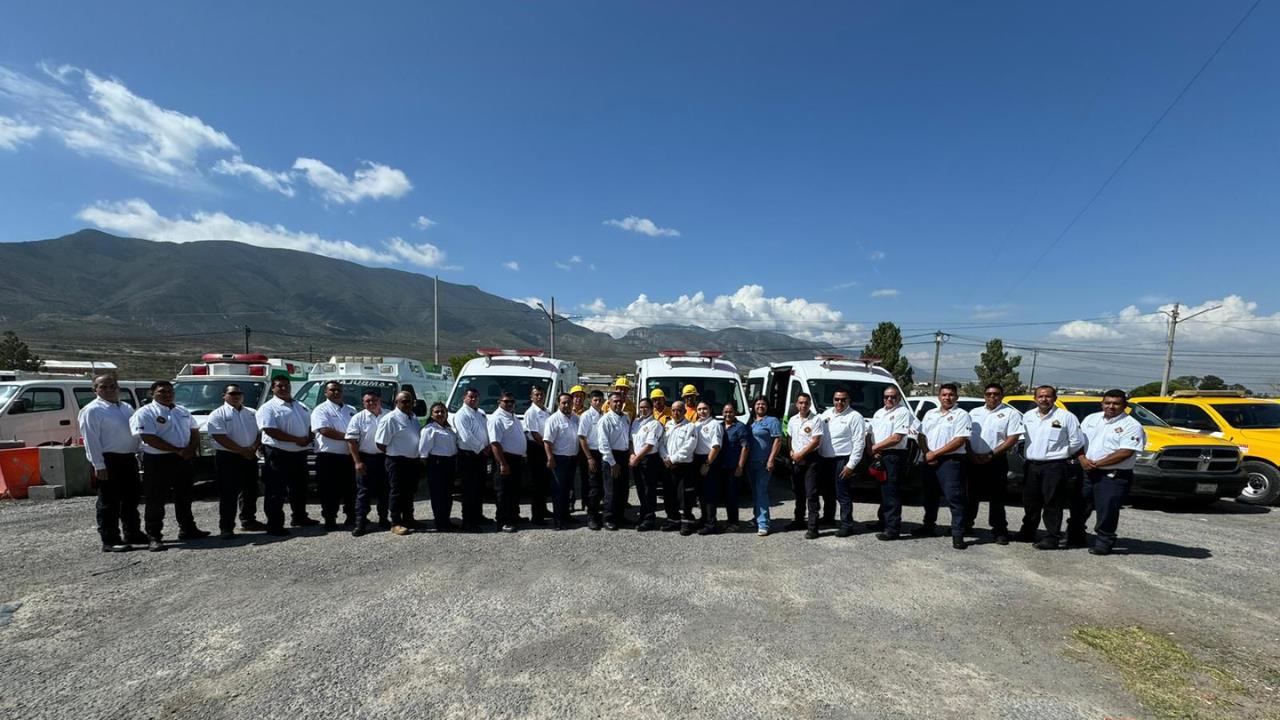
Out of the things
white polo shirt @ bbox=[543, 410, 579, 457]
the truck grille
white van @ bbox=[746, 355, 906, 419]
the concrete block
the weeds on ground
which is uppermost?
white van @ bbox=[746, 355, 906, 419]

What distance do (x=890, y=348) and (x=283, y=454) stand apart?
1509 inches

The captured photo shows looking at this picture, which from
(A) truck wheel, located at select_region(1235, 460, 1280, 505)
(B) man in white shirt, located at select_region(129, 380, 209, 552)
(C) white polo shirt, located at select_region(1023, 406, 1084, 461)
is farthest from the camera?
(A) truck wheel, located at select_region(1235, 460, 1280, 505)

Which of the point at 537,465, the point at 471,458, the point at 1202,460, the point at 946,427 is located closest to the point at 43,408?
the point at 471,458

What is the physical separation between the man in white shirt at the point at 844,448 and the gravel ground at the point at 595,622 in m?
0.39

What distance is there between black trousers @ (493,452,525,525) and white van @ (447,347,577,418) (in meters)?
1.99

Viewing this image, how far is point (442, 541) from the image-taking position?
6.47m

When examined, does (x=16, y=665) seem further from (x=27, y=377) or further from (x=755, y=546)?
(x=27, y=377)

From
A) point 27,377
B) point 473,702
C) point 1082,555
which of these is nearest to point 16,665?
point 473,702

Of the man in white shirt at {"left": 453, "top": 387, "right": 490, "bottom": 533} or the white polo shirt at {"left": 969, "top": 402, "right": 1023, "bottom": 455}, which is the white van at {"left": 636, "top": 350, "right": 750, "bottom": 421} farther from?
the white polo shirt at {"left": 969, "top": 402, "right": 1023, "bottom": 455}

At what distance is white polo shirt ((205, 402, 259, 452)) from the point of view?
6.40 meters

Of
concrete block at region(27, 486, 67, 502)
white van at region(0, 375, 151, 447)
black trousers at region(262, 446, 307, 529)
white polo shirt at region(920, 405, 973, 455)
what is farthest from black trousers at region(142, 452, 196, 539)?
white polo shirt at region(920, 405, 973, 455)

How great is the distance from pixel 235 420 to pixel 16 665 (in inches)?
123

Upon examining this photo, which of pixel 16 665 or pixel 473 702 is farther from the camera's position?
pixel 16 665

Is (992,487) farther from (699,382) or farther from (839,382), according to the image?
(699,382)
